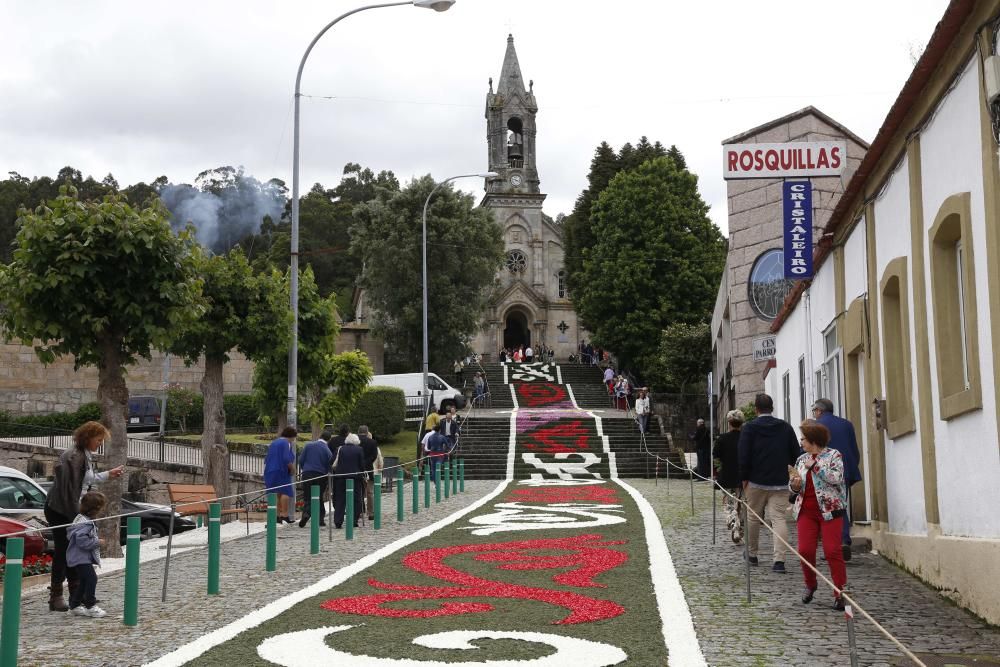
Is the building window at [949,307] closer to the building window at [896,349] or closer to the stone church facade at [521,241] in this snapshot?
the building window at [896,349]

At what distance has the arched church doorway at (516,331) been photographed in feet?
266

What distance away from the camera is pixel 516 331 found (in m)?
82.6

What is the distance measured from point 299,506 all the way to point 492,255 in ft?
130

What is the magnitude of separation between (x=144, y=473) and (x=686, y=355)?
86.6 ft

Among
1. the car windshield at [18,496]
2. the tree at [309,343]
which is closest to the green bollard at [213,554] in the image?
the car windshield at [18,496]

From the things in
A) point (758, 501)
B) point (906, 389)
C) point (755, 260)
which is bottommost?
point (758, 501)

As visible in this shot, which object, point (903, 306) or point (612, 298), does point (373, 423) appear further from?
point (903, 306)

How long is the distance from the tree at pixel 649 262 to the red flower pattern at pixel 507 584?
44.9 m

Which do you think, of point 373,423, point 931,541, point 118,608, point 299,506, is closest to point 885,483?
point 931,541

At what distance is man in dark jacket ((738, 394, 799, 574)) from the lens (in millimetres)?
11789

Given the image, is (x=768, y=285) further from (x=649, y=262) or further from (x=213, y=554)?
(x=213, y=554)

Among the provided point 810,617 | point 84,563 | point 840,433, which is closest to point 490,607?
point 810,617

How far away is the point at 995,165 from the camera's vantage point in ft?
26.9

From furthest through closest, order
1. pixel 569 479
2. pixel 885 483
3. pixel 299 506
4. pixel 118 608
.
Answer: pixel 569 479
pixel 299 506
pixel 885 483
pixel 118 608
